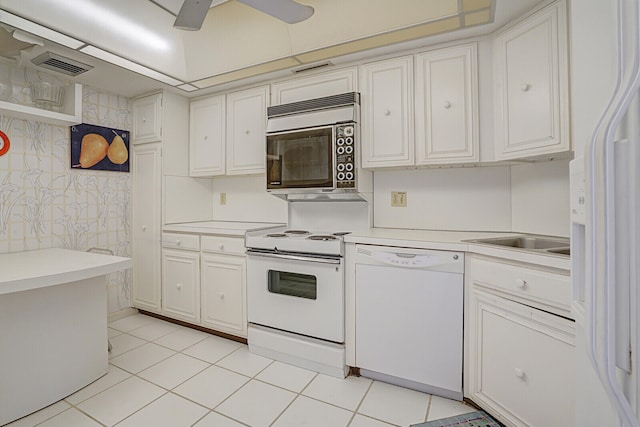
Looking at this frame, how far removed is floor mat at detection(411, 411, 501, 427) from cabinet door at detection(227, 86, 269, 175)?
2185 millimetres

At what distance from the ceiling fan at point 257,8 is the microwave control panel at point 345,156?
0.76 m

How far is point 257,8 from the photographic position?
149cm

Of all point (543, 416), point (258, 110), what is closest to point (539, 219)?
point (543, 416)

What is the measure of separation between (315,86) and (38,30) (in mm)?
1776

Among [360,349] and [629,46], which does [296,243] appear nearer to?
[360,349]

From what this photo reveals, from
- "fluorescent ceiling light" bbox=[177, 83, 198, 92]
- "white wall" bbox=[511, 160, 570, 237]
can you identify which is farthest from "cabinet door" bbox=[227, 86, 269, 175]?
"white wall" bbox=[511, 160, 570, 237]

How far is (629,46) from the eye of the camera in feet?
1.72

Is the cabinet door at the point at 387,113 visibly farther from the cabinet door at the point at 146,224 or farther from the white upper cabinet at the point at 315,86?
the cabinet door at the point at 146,224

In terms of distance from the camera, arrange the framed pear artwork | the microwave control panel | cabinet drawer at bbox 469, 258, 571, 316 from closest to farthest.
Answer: cabinet drawer at bbox 469, 258, 571, 316 → the microwave control panel → the framed pear artwork

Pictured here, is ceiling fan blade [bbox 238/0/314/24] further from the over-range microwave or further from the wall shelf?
the wall shelf

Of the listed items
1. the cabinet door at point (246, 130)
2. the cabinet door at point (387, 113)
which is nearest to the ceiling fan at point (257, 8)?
the cabinet door at point (387, 113)

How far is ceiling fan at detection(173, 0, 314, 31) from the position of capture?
4.61ft

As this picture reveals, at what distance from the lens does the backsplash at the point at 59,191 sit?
2.26 meters

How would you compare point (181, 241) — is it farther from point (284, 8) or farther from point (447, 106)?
point (447, 106)
